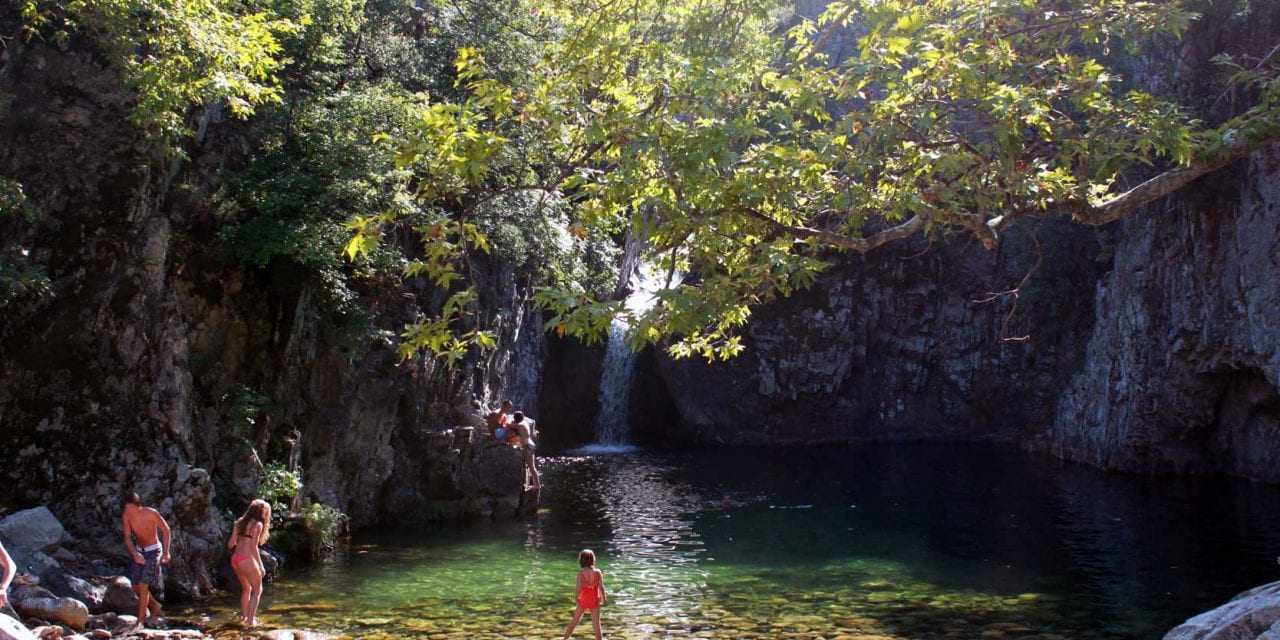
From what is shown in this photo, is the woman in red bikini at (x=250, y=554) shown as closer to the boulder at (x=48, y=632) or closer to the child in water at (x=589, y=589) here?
the boulder at (x=48, y=632)

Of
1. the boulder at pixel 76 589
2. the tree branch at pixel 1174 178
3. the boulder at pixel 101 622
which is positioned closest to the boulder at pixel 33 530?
the boulder at pixel 76 589

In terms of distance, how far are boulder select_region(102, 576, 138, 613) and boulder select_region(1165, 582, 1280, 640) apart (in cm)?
1108

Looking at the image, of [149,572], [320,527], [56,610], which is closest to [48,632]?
[56,610]

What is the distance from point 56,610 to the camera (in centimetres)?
1137

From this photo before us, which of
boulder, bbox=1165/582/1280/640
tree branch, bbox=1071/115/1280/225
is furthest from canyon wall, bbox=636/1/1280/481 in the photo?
boulder, bbox=1165/582/1280/640

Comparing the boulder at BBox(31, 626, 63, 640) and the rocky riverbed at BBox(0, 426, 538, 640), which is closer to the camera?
the boulder at BBox(31, 626, 63, 640)

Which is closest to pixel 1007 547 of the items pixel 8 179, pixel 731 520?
pixel 731 520

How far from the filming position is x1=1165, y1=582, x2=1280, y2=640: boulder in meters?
7.32

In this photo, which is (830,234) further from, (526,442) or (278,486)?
(526,442)

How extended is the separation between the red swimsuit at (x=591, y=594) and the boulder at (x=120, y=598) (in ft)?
17.5

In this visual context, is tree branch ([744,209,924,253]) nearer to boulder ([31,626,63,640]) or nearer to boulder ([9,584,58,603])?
boulder ([31,626,63,640])

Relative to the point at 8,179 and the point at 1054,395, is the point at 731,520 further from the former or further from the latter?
the point at 1054,395

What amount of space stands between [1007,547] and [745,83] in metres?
12.5

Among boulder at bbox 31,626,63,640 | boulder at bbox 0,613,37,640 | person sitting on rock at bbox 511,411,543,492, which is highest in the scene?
person sitting on rock at bbox 511,411,543,492
